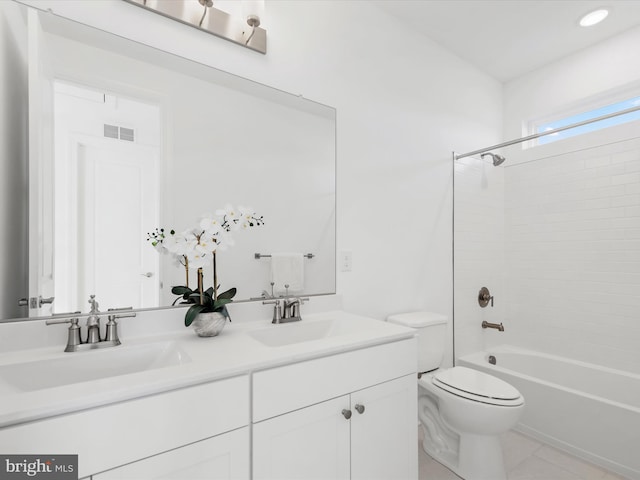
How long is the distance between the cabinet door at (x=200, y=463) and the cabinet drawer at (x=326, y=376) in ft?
0.29

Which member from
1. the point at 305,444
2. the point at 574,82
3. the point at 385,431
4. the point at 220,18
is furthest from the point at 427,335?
the point at 574,82

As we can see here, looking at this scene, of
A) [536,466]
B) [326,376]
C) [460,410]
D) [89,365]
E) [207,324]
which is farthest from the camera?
[536,466]

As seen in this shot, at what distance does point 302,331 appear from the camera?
152cm

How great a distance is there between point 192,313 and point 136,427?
47 centimetres

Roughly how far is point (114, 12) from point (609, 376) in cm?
333

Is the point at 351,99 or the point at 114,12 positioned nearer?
the point at 114,12

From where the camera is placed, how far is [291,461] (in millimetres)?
1053

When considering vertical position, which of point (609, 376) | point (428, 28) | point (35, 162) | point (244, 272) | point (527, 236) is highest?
point (428, 28)

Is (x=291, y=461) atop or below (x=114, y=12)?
below

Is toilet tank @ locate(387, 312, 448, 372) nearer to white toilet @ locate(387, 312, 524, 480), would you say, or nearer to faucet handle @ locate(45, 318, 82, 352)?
white toilet @ locate(387, 312, 524, 480)

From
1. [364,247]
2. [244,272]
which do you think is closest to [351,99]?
[364,247]

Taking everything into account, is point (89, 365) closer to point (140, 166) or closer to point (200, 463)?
point (200, 463)

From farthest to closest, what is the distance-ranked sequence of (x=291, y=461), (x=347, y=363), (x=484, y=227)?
(x=484, y=227) < (x=347, y=363) < (x=291, y=461)

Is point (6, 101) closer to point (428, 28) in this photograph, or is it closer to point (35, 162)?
point (35, 162)
